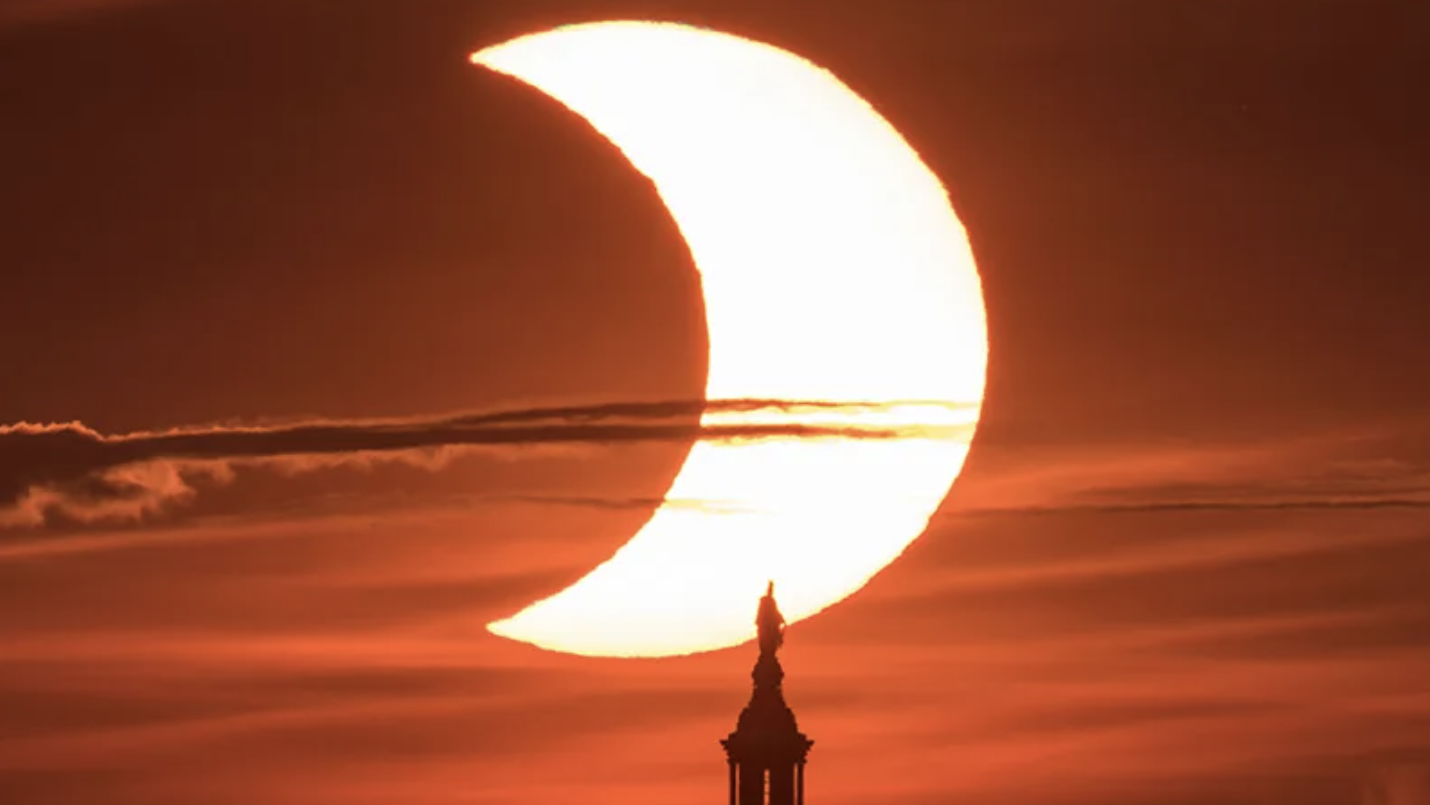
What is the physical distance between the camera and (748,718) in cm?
12800

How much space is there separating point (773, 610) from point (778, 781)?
21.2ft

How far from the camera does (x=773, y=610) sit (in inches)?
5069

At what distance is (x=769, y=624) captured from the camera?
128000 millimetres

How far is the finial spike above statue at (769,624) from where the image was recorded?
12756 cm

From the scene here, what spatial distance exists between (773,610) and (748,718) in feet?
13.8

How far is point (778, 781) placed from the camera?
419 feet

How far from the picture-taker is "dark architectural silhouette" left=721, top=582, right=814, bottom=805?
127 m

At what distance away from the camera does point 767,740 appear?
127312 mm

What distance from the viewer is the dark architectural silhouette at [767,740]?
12731 centimetres

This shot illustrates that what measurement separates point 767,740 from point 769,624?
172 inches

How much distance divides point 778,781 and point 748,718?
262 centimetres

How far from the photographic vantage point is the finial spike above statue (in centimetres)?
12756
